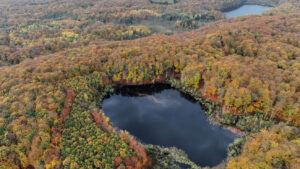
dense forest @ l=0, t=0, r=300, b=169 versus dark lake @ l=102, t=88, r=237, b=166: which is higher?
dense forest @ l=0, t=0, r=300, b=169

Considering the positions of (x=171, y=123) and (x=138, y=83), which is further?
(x=138, y=83)

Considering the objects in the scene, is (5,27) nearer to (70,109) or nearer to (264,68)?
(70,109)

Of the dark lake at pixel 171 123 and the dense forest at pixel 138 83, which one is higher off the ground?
the dense forest at pixel 138 83

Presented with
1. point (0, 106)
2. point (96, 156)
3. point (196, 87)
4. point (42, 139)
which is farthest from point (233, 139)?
point (0, 106)

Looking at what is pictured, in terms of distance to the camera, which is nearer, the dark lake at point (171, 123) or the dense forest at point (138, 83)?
the dense forest at point (138, 83)

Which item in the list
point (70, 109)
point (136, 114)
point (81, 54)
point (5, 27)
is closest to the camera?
point (70, 109)
